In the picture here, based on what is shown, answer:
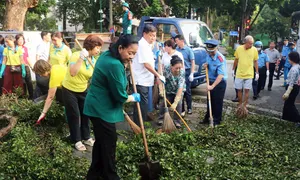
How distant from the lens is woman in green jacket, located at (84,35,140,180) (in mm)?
3795

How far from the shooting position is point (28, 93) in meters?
9.01

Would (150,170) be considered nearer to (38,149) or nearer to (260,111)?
(38,149)

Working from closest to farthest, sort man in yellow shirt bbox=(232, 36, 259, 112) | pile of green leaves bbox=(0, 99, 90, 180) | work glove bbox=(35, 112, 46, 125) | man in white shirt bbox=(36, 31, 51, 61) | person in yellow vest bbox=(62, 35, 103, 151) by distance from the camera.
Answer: pile of green leaves bbox=(0, 99, 90, 180)
person in yellow vest bbox=(62, 35, 103, 151)
work glove bbox=(35, 112, 46, 125)
man in yellow shirt bbox=(232, 36, 259, 112)
man in white shirt bbox=(36, 31, 51, 61)

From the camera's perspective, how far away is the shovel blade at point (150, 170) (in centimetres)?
451

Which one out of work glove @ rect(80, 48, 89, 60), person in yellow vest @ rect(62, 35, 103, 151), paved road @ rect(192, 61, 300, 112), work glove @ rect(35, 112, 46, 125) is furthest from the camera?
paved road @ rect(192, 61, 300, 112)

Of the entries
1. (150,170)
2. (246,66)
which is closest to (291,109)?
(246,66)

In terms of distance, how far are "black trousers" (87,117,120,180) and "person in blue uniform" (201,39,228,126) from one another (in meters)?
3.18

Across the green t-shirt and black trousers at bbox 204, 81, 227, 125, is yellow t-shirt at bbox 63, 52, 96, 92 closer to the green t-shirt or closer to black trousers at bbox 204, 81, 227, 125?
the green t-shirt

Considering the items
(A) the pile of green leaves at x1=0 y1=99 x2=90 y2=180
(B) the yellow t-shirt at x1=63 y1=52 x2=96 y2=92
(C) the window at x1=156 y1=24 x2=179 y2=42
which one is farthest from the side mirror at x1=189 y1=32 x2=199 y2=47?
(B) the yellow t-shirt at x1=63 y1=52 x2=96 y2=92

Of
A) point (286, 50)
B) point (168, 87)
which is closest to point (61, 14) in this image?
A: point (286, 50)

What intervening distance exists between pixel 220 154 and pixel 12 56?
5.71m

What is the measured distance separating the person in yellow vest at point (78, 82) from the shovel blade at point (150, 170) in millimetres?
1355

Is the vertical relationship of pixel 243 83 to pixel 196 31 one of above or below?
below

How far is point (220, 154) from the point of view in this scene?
529 cm
